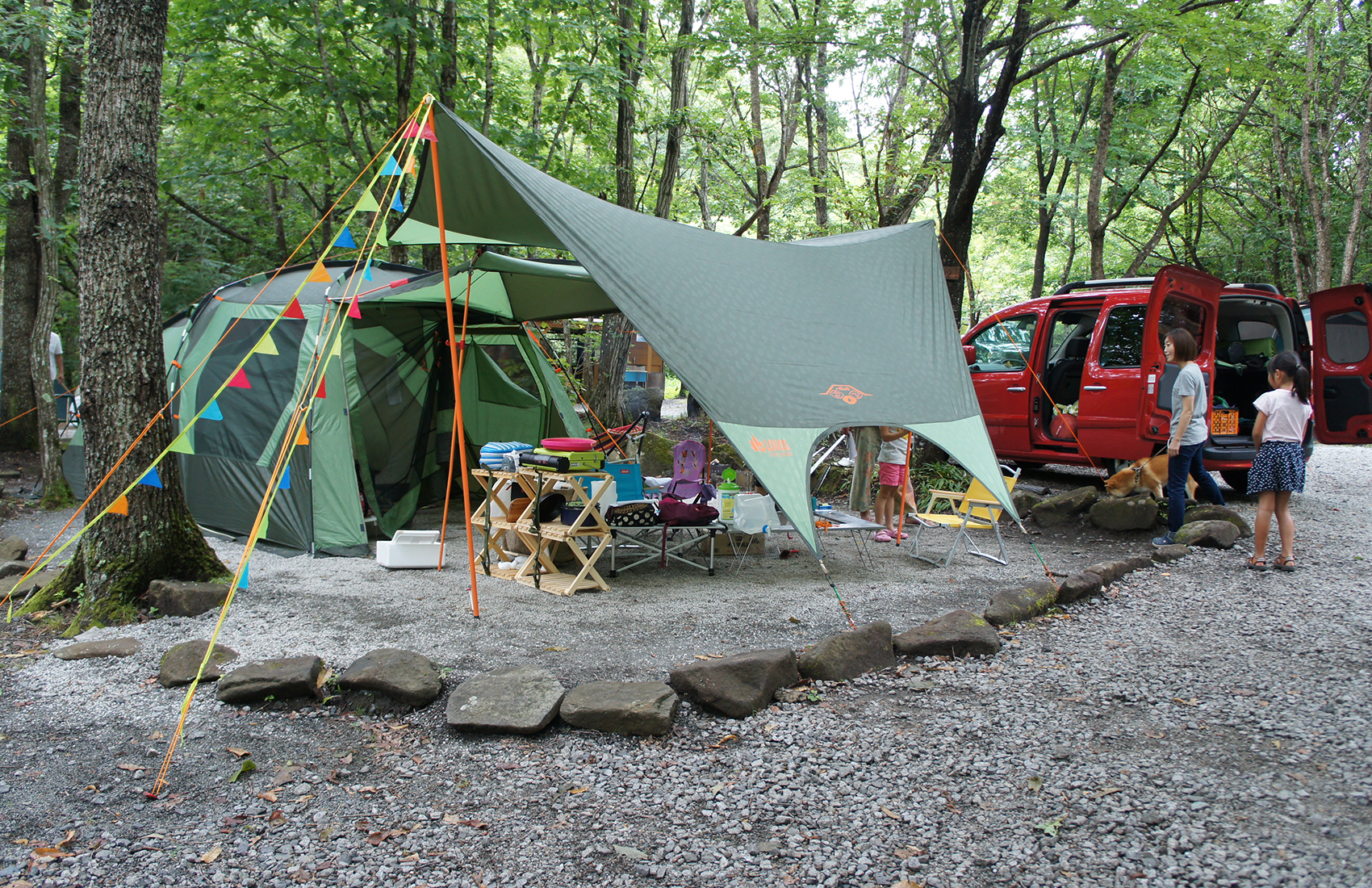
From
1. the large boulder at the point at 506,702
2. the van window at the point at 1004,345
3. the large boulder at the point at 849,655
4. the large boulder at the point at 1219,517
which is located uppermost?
the van window at the point at 1004,345

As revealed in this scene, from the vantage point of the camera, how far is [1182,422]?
523 centimetres

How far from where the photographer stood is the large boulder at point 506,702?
2805mm

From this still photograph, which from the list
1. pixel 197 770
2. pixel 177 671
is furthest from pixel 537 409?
pixel 197 770

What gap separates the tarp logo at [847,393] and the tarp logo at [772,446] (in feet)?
1.76

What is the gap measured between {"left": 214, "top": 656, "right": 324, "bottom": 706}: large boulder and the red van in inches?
196

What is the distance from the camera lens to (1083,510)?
6254 millimetres

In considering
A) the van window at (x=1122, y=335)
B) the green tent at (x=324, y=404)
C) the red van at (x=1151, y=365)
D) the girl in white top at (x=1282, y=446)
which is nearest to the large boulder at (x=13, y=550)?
the green tent at (x=324, y=404)

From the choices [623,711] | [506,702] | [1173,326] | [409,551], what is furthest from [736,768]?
[1173,326]

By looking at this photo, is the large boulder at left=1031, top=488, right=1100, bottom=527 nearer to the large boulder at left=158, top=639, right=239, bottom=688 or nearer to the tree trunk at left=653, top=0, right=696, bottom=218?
the tree trunk at left=653, top=0, right=696, bottom=218

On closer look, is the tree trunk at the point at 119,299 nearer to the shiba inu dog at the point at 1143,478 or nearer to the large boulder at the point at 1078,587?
the large boulder at the point at 1078,587

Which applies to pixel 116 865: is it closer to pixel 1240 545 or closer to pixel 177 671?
pixel 177 671

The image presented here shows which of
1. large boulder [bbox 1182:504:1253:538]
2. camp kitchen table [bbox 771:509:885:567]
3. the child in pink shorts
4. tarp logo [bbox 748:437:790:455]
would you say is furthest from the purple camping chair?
large boulder [bbox 1182:504:1253:538]

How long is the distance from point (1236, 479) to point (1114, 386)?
1728mm

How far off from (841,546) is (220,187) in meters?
9.07
